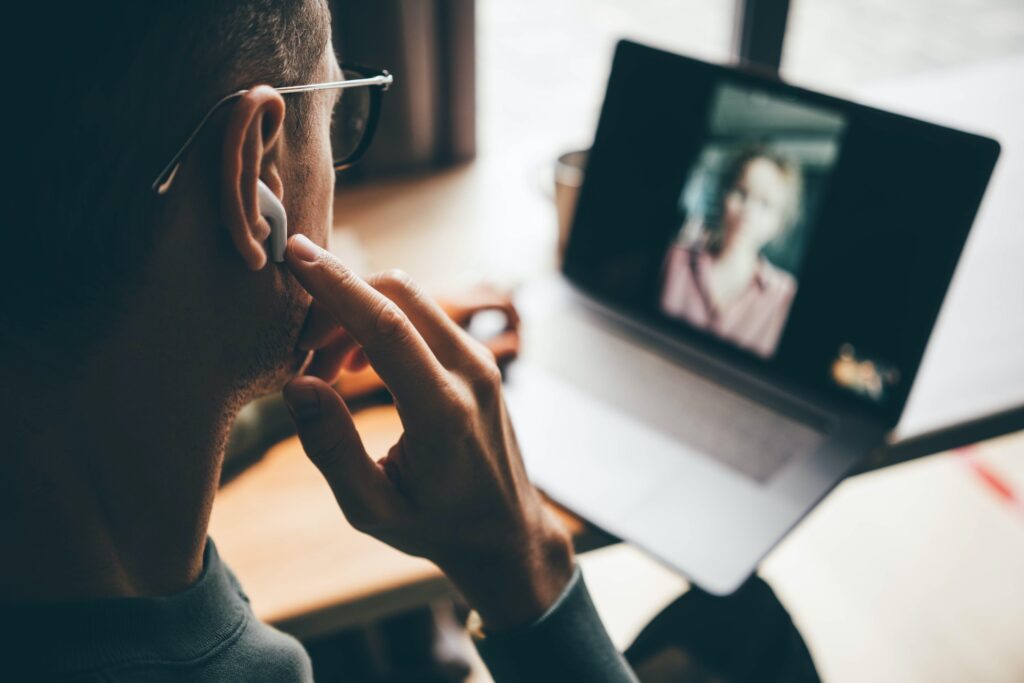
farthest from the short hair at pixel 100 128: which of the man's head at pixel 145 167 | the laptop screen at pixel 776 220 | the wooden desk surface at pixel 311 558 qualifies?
the laptop screen at pixel 776 220

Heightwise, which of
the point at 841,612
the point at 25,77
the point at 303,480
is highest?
the point at 25,77

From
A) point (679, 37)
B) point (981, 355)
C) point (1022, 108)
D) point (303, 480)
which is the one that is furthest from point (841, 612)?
point (679, 37)

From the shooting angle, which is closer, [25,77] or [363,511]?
[25,77]

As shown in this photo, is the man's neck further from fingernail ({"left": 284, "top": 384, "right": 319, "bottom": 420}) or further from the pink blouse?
the pink blouse

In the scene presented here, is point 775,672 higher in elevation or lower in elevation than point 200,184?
lower

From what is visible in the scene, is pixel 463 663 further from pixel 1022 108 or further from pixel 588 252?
pixel 1022 108

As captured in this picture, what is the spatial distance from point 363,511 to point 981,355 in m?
0.74

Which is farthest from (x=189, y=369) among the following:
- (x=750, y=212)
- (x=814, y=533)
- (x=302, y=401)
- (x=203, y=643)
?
(x=814, y=533)

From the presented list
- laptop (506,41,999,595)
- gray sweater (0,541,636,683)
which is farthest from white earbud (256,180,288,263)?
laptop (506,41,999,595)

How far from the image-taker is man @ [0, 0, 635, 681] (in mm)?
404

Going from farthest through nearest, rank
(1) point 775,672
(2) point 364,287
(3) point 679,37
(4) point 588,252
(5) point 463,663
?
(3) point 679,37 < (5) point 463,663 < (4) point 588,252 < (1) point 775,672 < (2) point 364,287

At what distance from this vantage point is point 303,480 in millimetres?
751

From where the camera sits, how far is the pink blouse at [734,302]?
Answer: 0.89 metres

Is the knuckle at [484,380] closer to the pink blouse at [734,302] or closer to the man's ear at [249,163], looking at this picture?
the man's ear at [249,163]
